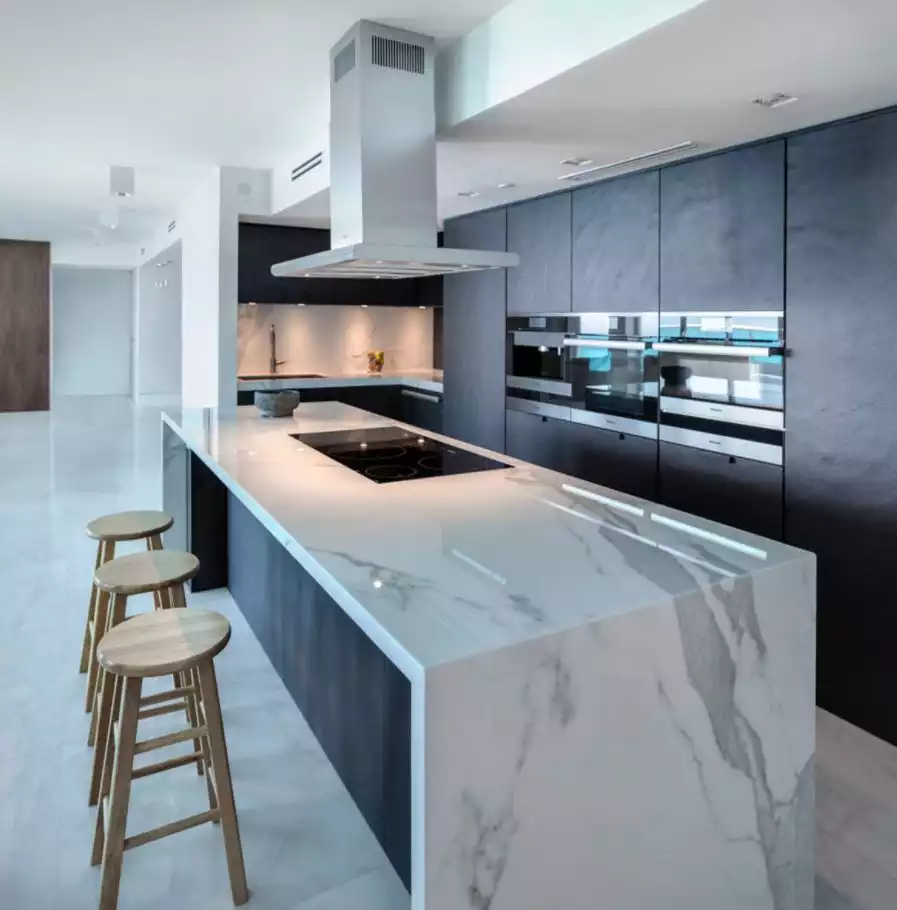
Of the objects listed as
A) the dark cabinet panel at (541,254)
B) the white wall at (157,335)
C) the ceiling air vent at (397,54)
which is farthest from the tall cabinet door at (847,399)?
the white wall at (157,335)

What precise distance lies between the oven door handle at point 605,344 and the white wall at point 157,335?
9.31 meters

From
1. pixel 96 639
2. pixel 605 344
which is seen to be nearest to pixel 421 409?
pixel 605 344

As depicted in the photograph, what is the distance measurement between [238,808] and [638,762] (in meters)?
1.39

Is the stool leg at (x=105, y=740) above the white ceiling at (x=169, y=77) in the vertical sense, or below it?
below

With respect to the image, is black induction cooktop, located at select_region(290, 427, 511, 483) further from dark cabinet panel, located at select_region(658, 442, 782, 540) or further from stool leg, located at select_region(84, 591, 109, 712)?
dark cabinet panel, located at select_region(658, 442, 782, 540)

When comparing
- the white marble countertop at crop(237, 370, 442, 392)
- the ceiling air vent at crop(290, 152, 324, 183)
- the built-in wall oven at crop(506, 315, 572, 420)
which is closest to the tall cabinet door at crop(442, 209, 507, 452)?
the built-in wall oven at crop(506, 315, 572, 420)

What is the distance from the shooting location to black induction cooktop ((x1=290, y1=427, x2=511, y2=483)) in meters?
2.85

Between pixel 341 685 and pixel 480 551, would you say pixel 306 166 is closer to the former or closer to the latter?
pixel 341 685

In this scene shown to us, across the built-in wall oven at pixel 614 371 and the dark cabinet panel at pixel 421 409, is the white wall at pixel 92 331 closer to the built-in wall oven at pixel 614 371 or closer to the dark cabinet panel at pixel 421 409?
the dark cabinet panel at pixel 421 409

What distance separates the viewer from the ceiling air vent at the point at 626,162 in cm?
340

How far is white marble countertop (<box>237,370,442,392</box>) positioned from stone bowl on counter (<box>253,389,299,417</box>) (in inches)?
78.1

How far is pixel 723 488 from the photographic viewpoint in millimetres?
3510

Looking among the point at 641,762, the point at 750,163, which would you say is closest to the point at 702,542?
the point at 641,762

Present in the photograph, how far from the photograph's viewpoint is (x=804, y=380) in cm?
309
